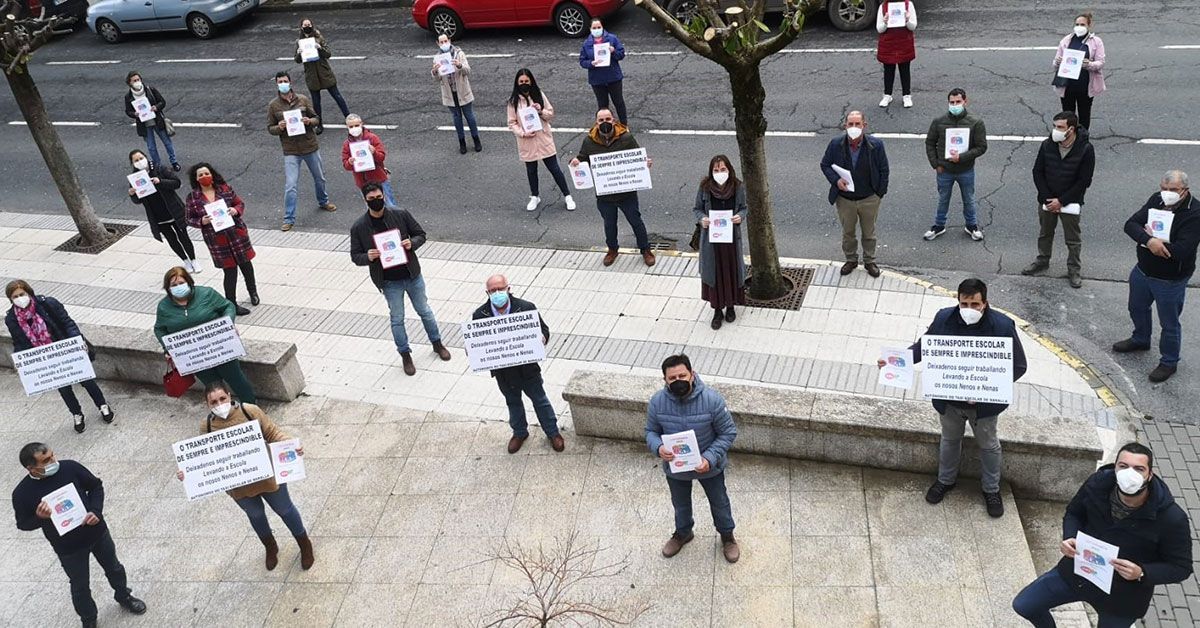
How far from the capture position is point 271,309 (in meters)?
10.9

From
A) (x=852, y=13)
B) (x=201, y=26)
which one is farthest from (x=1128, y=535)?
(x=201, y=26)

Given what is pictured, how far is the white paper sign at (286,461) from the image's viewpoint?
251 inches

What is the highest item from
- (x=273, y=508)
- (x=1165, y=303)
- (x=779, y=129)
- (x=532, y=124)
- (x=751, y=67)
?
(x=751, y=67)

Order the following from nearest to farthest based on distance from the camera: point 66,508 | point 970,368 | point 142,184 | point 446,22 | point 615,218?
point 970,368
point 66,508
point 615,218
point 142,184
point 446,22

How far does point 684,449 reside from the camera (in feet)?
19.1

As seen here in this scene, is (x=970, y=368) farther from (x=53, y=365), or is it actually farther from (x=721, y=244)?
(x=53, y=365)

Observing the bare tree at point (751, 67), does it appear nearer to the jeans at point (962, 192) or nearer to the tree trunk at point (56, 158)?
the jeans at point (962, 192)

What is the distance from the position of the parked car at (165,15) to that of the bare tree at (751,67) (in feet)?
55.6

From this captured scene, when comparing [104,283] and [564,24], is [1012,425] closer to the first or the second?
[104,283]

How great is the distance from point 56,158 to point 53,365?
18.6ft

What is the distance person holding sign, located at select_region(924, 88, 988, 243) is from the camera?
9.94 meters

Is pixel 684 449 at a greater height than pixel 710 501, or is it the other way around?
pixel 684 449

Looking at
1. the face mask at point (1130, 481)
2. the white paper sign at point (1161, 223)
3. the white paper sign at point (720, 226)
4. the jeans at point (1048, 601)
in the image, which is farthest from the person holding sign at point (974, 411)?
the white paper sign at point (720, 226)

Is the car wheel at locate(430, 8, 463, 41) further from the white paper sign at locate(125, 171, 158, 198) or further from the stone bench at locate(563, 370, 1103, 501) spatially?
the stone bench at locate(563, 370, 1103, 501)
